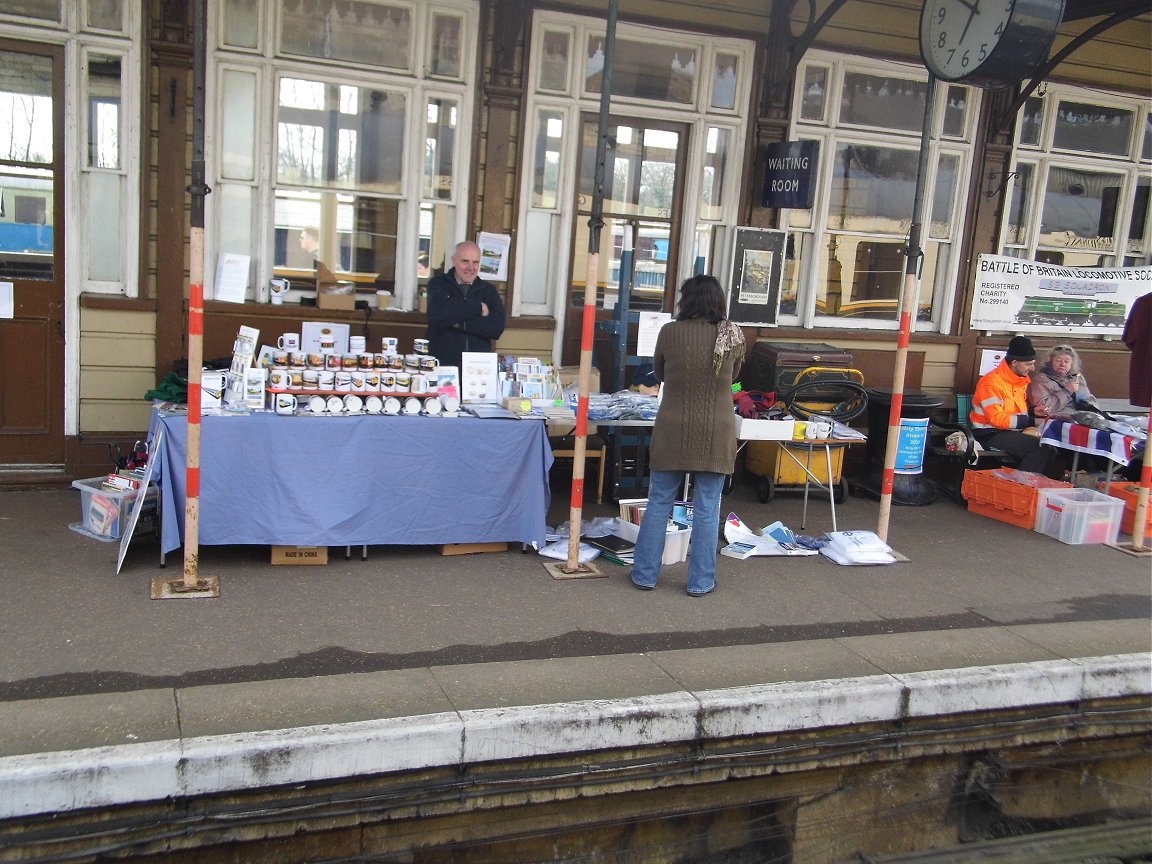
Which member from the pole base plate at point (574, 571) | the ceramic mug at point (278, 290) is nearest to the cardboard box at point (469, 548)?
the pole base plate at point (574, 571)

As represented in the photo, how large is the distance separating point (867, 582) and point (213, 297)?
4997 millimetres

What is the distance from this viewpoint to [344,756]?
149 inches

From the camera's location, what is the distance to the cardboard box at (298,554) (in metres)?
5.88

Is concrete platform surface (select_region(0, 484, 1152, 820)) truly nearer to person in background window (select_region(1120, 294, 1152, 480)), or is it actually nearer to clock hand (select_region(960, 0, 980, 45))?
person in background window (select_region(1120, 294, 1152, 480))

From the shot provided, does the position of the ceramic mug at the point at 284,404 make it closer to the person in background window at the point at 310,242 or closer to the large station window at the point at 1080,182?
the person in background window at the point at 310,242

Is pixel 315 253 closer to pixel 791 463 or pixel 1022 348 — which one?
pixel 791 463

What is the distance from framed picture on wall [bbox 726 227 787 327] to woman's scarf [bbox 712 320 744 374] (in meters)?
3.03

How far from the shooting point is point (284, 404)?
581 centimetres

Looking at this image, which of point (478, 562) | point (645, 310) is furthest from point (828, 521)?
point (478, 562)

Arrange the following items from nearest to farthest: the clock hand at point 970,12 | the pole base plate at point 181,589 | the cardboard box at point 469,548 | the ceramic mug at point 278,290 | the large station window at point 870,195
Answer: the pole base plate at point 181,589 < the clock hand at point 970,12 < the cardboard box at point 469,548 < the ceramic mug at point 278,290 < the large station window at point 870,195

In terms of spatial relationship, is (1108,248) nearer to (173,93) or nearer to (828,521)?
(828,521)

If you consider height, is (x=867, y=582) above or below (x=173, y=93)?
below

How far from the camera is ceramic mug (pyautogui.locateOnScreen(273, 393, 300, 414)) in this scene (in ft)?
19.0

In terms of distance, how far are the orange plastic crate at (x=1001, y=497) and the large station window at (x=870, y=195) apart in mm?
1834
